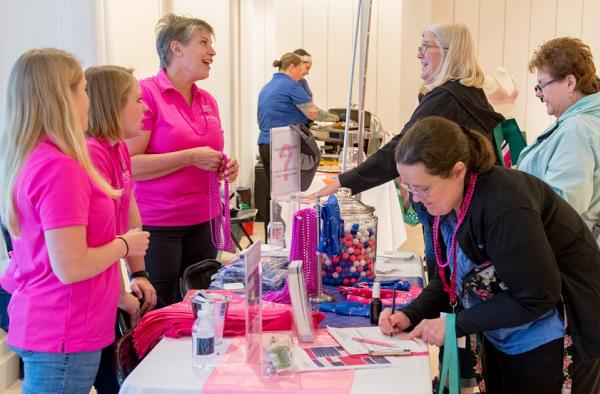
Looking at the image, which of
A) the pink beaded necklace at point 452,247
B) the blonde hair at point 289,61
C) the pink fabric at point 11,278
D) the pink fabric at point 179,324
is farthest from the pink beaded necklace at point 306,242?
the blonde hair at point 289,61

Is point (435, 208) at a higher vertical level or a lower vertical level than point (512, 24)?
lower

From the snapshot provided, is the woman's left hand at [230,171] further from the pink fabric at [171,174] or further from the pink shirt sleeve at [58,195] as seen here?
the pink shirt sleeve at [58,195]

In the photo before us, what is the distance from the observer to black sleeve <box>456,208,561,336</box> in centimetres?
→ 155

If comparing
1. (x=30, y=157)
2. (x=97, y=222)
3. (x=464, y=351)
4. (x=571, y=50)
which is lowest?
(x=464, y=351)

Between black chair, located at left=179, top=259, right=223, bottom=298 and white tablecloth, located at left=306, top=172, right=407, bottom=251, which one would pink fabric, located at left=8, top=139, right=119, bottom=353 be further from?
white tablecloth, located at left=306, top=172, right=407, bottom=251

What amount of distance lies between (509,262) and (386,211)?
9.92ft

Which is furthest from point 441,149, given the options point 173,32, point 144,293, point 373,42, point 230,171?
point 373,42

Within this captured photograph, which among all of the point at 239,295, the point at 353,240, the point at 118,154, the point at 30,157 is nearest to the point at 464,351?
the point at 353,240

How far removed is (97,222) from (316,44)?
6109mm

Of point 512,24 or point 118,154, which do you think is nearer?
point 118,154

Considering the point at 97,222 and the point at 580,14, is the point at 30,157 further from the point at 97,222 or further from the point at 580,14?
the point at 580,14

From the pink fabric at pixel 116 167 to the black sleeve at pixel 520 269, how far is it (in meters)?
0.97

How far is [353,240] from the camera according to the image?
2.30 meters

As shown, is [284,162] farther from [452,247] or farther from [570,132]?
[570,132]
